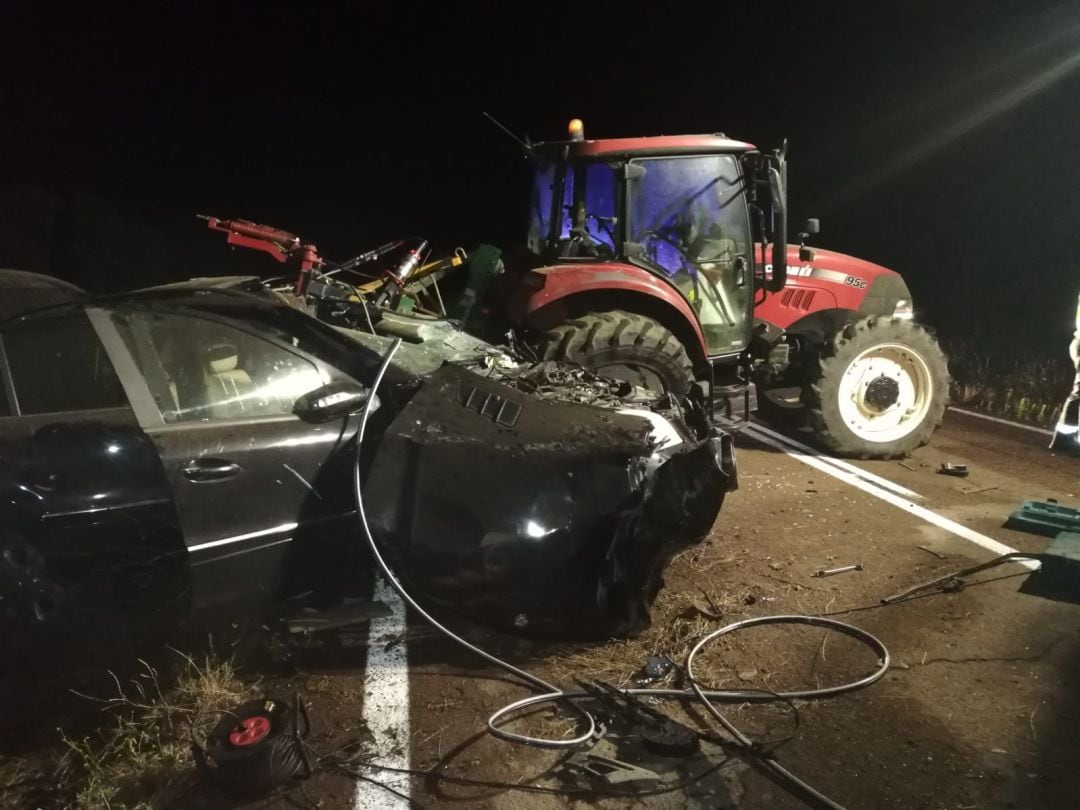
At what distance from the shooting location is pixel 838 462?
5.71m

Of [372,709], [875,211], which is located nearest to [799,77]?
[875,211]

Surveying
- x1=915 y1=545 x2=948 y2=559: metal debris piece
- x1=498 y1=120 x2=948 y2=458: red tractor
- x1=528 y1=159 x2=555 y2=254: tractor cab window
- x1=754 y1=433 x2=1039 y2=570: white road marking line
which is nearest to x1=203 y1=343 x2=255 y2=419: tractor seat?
x1=498 y1=120 x2=948 y2=458: red tractor

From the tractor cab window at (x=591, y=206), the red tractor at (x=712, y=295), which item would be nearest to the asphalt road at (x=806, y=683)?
the red tractor at (x=712, y=295)

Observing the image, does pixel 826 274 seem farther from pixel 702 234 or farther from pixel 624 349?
pixel 624 349

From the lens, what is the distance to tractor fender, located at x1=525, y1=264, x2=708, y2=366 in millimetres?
4820

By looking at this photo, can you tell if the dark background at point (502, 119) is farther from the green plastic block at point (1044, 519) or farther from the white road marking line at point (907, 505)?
the green plastic block at point (1044, 519)

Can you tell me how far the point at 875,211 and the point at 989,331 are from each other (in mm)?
6409

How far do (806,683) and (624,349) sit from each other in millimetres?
2454

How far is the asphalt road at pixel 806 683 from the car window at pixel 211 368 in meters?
1.19

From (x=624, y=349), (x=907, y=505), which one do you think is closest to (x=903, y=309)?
(x=907, y=505)

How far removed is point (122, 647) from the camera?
2.73 meters

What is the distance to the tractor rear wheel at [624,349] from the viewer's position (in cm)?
470

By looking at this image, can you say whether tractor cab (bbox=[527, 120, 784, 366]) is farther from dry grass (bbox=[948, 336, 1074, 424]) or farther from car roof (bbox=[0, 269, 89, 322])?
dry grass (bbox=[948, 336, 1074, 424])

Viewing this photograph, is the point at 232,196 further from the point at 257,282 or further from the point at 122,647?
the point at 122,647
